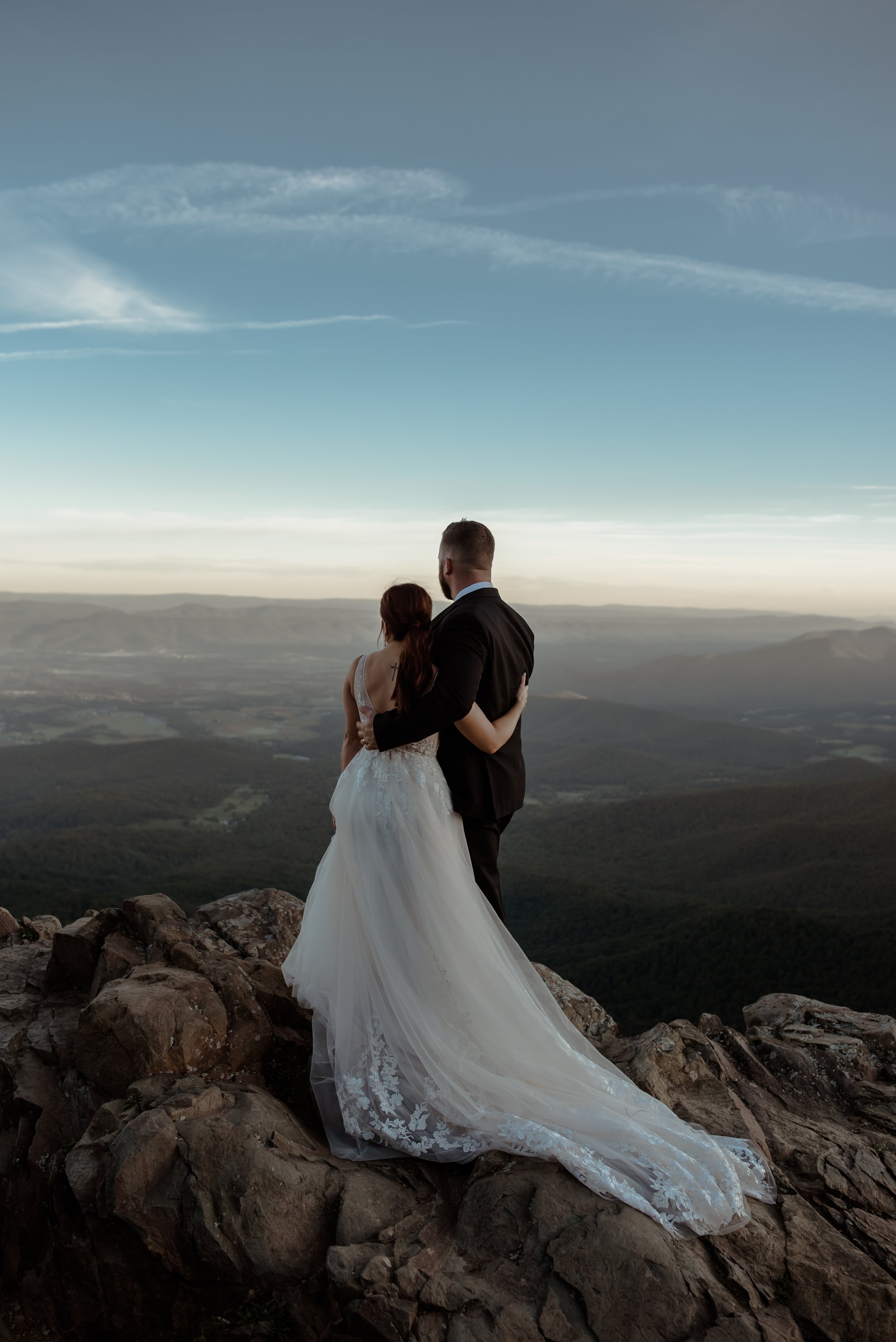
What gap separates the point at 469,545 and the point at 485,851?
2.19m

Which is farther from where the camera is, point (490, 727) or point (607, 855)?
point (607, 855)

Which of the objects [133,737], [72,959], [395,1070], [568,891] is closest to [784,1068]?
[395,1070]

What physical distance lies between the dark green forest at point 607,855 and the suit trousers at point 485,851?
3085cm

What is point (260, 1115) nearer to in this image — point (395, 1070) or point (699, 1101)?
point (395, 1070)

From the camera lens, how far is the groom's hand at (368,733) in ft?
16.5

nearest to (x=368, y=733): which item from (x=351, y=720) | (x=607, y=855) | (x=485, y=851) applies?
(x=351, y=720)

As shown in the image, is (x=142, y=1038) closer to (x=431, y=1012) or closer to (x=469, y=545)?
(x=431, y=1012)

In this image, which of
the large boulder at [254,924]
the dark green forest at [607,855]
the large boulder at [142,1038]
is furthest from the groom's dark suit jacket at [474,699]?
the dark green forest at [607,855]

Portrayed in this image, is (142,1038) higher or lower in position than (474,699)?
lower

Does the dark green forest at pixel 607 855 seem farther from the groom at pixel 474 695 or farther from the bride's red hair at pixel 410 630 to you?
the bride's red hair at pixel 410 630

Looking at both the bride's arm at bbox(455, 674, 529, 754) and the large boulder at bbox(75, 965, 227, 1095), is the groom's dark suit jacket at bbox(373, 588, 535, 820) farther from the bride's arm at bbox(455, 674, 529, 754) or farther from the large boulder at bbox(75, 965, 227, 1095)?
the large boulder at bbox(75, 965, 227, 1095)

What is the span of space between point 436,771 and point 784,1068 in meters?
4.73

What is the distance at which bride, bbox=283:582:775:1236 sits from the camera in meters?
4.58

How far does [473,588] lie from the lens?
5023mm
